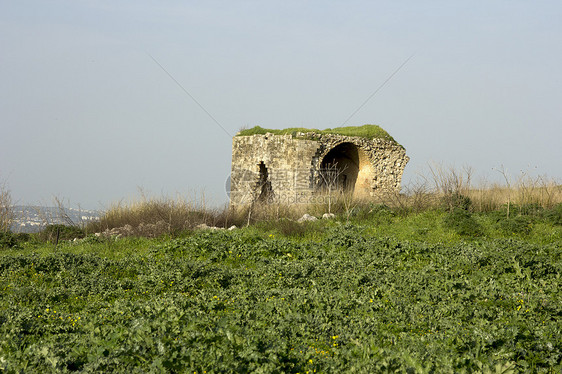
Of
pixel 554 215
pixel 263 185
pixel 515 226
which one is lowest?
pixel 515 226

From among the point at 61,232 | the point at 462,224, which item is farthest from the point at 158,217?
the point at 462,224

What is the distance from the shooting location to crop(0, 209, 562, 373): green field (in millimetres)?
4730

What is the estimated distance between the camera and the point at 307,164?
19938mm

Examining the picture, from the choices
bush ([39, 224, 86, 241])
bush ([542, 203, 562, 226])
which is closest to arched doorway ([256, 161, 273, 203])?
bush ([39, 224, 86, 241])

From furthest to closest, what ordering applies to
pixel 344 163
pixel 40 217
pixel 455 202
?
pixel 344 163 → pixel 40 217 → pixel 455 202

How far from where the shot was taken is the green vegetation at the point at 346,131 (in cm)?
2075

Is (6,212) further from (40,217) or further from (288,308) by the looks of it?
(288,308)

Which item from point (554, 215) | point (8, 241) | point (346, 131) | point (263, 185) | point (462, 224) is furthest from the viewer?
point (346, 131)

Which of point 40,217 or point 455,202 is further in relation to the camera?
point 40,217

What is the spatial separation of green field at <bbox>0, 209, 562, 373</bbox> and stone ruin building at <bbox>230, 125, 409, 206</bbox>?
8170mm

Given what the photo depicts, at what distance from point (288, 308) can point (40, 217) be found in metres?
13.9

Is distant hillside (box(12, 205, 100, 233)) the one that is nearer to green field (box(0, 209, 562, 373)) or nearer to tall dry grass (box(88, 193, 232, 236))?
tall dry grass (box(88, 193, 232, 236))

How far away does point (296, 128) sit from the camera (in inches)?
828

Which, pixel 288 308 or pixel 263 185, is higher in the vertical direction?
pixel 263 185
